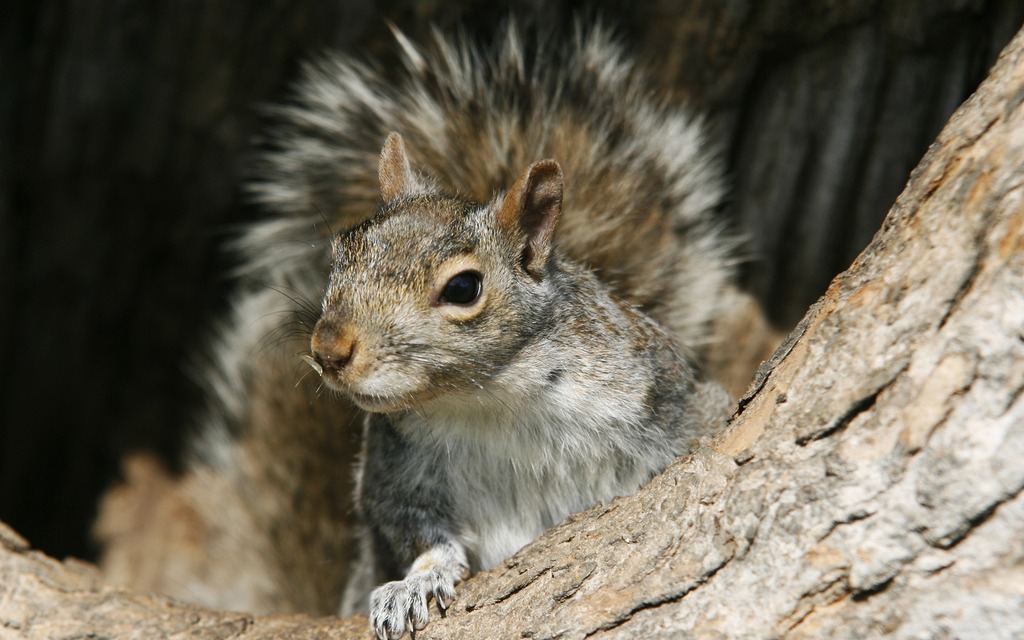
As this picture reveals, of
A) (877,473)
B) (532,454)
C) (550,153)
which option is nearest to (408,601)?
(532,454)

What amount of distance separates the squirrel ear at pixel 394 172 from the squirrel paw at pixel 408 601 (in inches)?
26.4

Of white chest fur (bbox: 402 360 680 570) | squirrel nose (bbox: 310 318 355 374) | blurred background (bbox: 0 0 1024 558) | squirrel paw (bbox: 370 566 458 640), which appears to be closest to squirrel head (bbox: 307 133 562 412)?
squirrel nose (bbox: 310 318 355 374)

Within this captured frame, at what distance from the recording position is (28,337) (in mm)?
2738

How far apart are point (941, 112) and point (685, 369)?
849mm

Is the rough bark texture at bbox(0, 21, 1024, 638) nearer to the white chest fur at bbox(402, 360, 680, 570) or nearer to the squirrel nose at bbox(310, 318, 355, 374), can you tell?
the white chest fur at bbox(402, 360, 680, 570)

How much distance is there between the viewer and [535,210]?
1559 millimetres

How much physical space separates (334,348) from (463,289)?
23 cm

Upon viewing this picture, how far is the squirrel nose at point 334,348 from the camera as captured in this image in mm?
1304

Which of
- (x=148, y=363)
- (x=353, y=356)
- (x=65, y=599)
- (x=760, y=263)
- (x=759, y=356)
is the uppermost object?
(x=148, y=363)

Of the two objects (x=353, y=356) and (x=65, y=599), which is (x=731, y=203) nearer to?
(x=353, y=356)

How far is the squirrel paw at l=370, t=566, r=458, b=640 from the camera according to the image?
1.50 m

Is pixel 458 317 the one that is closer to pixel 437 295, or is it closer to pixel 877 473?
pixel 437 295

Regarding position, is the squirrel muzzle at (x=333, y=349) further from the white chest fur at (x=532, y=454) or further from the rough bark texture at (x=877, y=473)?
the rough bark texture at (x=877, y=473)

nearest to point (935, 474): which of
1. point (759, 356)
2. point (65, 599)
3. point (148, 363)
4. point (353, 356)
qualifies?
point (353, 356)
